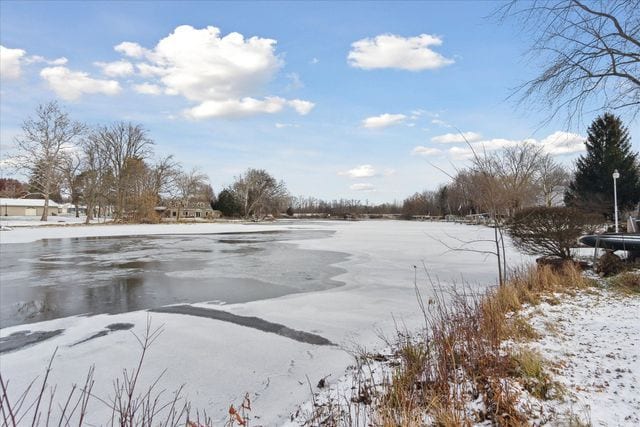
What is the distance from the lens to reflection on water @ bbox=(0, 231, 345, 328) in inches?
287

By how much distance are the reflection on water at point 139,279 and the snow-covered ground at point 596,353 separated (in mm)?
5204

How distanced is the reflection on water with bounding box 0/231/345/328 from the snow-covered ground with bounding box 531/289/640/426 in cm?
520

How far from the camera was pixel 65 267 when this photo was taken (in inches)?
466

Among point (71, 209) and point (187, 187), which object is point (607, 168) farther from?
point (71, 209)

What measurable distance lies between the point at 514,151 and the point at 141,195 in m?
49.7

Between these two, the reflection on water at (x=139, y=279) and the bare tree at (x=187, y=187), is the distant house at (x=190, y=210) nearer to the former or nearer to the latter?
the bare tree at (x=187, y=187)

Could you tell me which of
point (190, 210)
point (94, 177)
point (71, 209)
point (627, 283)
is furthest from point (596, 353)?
point (71, 209)

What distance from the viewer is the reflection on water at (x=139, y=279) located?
24.0 feet

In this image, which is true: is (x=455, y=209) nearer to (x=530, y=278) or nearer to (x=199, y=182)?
(x=199, y=182)

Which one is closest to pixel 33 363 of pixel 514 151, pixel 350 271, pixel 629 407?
pixel 629 407

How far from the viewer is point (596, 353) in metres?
3.81

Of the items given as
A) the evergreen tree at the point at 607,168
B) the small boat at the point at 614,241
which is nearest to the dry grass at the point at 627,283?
the small boat at the point at 614,241

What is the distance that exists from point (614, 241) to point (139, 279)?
12604 millimetres

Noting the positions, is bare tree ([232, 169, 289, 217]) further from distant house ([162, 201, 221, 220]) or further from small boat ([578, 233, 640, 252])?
small boat ([578, 233, 640, 252])
